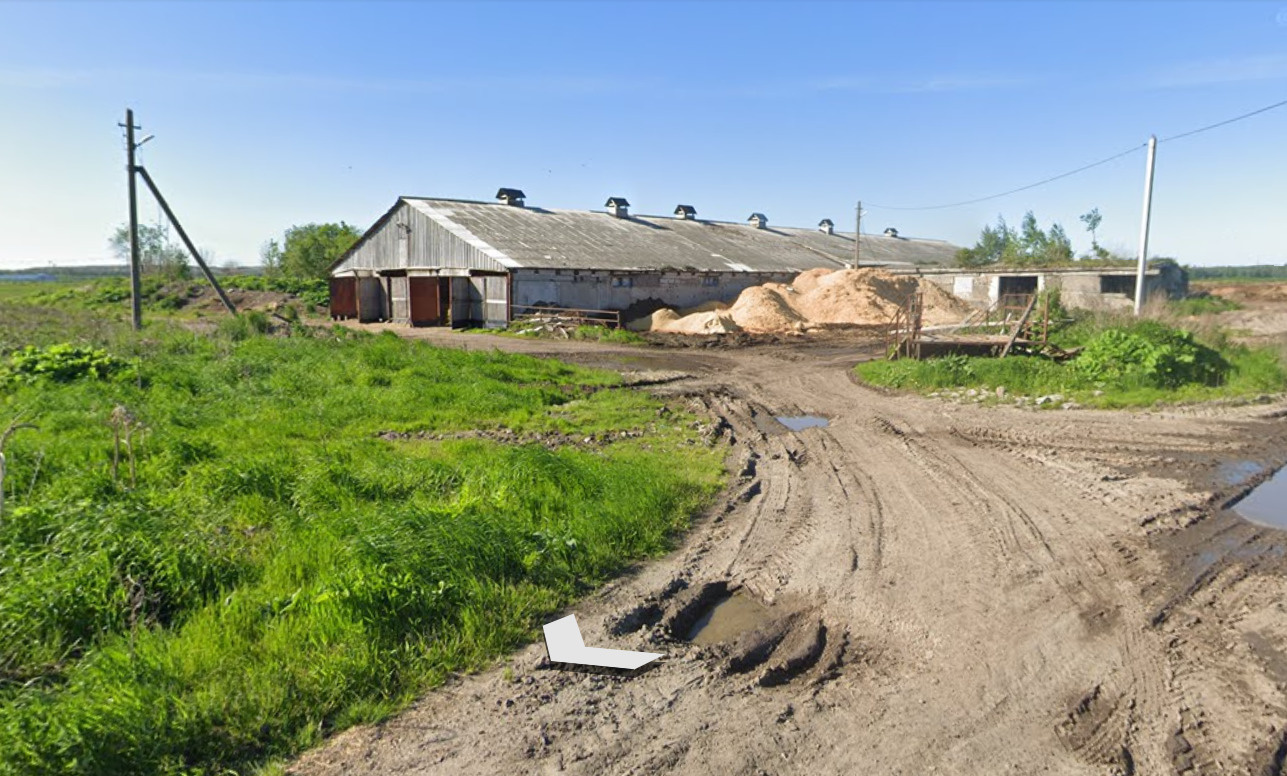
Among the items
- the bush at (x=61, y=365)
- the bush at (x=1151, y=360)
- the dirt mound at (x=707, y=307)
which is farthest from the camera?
the dirt mound at (x=707, y=307)

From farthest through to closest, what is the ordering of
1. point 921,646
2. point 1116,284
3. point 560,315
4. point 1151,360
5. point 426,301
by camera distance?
point 1116,284 → point 426,301 → point 560,315 → point 1151,360 → point 921,646

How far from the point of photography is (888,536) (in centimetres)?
736

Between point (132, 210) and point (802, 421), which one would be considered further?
point (132, 210)

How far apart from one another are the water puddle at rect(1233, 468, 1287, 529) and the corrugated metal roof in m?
26.7

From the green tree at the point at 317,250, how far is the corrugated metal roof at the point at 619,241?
2970 cm

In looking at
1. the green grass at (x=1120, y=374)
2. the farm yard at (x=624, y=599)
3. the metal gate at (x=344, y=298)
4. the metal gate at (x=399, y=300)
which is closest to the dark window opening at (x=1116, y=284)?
the green grass at (x=1120, y=374)

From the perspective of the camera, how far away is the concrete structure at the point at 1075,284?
3325 centimetres

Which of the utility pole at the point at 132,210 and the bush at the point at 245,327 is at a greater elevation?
the utility pole at the point at 132,210

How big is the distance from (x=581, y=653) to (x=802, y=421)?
9.49 meters

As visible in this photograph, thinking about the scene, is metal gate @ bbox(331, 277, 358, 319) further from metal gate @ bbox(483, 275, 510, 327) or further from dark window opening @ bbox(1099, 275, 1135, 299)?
dark window opening @ bbox(1099, 275, 1135, 299)

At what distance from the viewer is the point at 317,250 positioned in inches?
2630

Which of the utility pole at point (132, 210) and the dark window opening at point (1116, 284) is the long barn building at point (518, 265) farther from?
the dark window opening at point (1116, 284)

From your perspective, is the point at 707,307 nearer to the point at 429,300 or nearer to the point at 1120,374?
the point at 429,300

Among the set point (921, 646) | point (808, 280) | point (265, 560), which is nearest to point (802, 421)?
point (921, 646)
